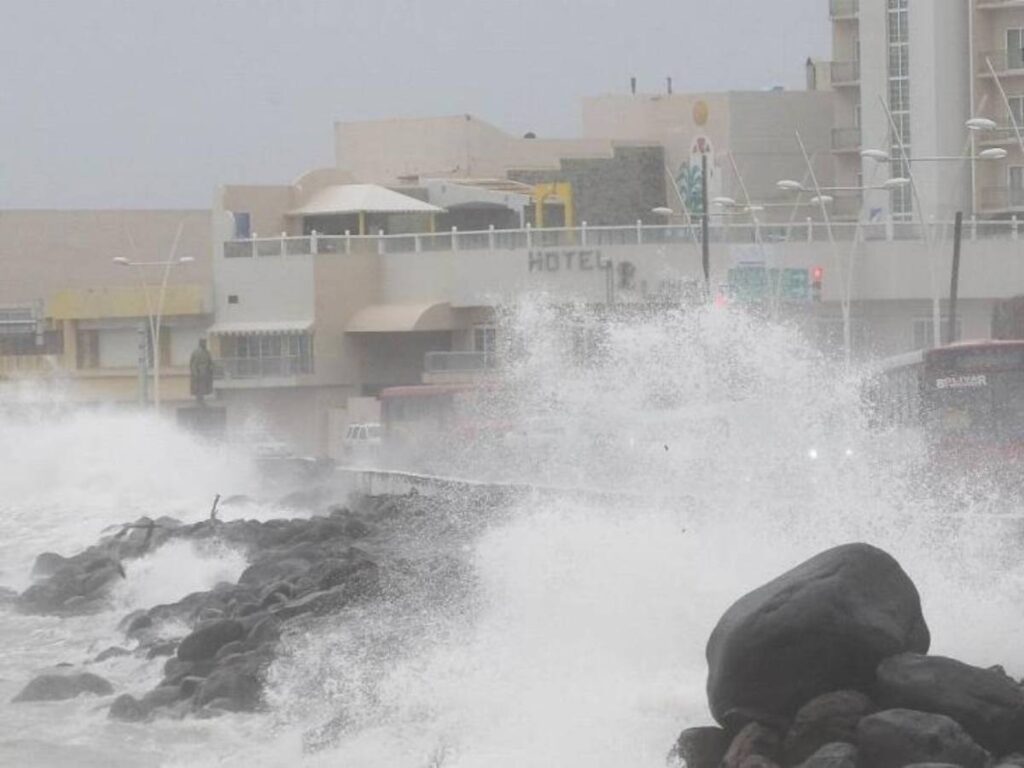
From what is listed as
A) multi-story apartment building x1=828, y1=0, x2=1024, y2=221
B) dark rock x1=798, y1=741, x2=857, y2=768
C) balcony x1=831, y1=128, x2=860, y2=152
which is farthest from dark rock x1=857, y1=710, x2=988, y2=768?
balcony x1=831, y1=128, x2=860, y2=152

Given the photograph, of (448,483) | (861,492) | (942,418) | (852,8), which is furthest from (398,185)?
(861,492)

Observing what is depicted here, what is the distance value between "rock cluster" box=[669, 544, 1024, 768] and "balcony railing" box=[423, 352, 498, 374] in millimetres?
45148

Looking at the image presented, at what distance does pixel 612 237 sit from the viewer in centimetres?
6131

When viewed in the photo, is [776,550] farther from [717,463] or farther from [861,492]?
[717,463]

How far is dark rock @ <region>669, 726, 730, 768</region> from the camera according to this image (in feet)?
44.0

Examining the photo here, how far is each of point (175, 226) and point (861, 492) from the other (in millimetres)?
63127

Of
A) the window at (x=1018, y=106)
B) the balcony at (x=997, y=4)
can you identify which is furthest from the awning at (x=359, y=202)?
the window at (x=1018, y=106)

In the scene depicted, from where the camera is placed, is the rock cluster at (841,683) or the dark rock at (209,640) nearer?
the rock cluster at (841,683)

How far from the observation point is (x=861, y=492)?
2059 cm

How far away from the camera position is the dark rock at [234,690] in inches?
760

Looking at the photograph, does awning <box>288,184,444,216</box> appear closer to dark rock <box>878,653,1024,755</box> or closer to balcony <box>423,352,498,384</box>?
balcony <box>423,352,498,384</box>

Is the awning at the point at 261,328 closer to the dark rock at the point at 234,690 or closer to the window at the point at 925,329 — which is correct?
A: the window at the point at 925,329

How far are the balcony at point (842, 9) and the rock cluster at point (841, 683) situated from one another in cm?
6145

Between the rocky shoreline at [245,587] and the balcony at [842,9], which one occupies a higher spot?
the balcony at [842,9]
